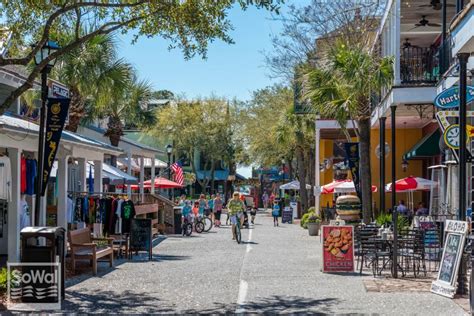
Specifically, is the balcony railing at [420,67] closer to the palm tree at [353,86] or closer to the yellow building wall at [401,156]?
the palm tree at [353,86]

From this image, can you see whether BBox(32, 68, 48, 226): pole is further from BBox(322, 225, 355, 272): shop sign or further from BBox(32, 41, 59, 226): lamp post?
BBox(322, 225, 355, 272): shop sign

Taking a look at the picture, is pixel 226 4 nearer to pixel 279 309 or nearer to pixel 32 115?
pixel 279 309

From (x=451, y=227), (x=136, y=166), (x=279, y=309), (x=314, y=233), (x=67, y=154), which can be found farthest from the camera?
(x=136, y=166)

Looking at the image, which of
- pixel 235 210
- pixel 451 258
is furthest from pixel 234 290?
pixel 235 210

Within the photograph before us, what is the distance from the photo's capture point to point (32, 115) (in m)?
24.6

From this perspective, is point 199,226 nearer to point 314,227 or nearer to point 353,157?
point 314,227

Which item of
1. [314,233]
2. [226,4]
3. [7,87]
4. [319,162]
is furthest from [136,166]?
[226,4]

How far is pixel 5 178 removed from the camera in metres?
14.2

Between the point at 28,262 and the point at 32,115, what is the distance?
1454 cm

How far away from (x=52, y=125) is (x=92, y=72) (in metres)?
9.00

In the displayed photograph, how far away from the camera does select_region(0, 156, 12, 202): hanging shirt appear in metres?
14.1

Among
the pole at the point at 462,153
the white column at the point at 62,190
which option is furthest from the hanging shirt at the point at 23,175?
the pole at the point at 462,153

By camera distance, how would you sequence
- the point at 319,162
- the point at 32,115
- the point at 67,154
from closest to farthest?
the point at 67,154 → the point at 32,115 → the point at 319,162
